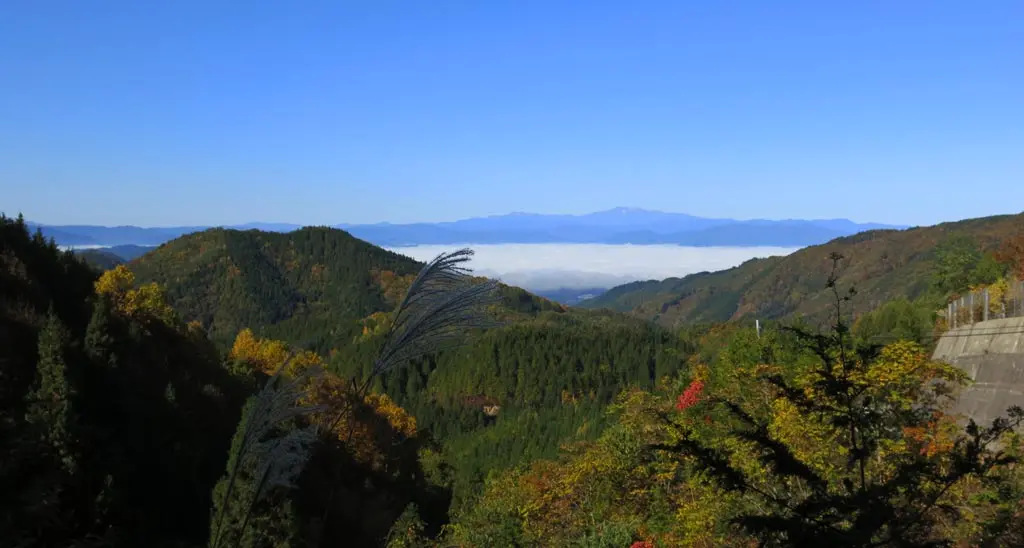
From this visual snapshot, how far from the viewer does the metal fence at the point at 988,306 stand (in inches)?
885

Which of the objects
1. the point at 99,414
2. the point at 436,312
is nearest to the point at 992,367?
the point at 436,312

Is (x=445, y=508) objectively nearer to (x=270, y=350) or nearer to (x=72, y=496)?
(x=270, y=350)

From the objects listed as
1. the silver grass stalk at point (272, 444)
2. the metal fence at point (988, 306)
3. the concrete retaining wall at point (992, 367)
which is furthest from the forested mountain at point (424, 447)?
the metal fence at point (988, 306)

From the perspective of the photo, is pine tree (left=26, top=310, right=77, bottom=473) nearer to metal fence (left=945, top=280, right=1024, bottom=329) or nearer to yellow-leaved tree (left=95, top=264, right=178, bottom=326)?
yellow-leaved tree (left=95, top=264, right=178, bottom=326)

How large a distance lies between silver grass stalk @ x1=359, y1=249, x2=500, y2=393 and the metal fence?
22.3 metres

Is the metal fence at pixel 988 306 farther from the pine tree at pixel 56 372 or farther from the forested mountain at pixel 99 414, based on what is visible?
Answer: the pine tree at pixel 56 372

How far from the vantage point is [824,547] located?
433cm

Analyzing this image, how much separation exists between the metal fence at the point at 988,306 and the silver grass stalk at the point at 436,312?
73.0 feet

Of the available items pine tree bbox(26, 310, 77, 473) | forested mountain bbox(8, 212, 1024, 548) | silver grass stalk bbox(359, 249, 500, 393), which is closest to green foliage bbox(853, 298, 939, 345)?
forested mountain bbox(8, 212, 1024, 548)

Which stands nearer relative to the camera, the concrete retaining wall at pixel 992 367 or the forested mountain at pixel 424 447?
the forested mountain at pixel 424 447

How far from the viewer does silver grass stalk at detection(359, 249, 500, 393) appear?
416cm

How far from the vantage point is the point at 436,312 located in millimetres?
4230

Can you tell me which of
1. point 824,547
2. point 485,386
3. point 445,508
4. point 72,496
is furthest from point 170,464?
point 485,386

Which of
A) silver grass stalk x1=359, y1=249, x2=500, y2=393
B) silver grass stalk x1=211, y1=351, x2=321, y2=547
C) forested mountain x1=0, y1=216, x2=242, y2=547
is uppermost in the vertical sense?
silver grass stalk x1=359, y1=249, x2=500, y2=393
